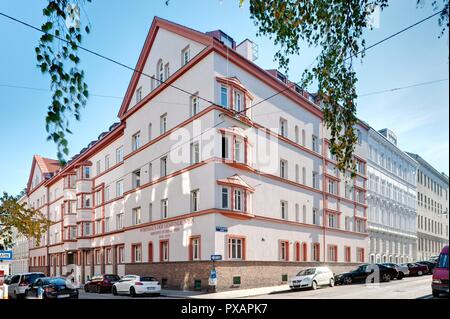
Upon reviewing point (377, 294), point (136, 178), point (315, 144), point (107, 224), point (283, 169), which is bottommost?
point (107, 224)

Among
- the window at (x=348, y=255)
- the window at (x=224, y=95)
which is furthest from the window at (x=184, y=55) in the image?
the window at (x=348, y=255)

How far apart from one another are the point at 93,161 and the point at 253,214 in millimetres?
28789

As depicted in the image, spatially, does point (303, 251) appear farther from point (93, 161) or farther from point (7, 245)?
point (93, 161)

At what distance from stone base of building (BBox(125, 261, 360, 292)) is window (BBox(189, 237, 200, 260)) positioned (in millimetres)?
497

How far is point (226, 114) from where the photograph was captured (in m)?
29.4

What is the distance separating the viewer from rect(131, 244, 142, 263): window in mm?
40156

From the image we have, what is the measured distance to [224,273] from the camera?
29906 mm

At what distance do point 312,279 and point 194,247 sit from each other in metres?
8.69

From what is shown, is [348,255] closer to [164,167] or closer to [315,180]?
Result: [315,180]

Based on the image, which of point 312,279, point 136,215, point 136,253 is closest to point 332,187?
point 312,279

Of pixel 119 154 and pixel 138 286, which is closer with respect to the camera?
pixel 138 286

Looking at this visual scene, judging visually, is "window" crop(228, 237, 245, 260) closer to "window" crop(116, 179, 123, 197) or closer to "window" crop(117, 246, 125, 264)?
"window" crop(117, 246, 125, 264)

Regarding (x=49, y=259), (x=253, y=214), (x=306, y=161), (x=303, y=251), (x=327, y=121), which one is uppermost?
(x=306, y=161)
